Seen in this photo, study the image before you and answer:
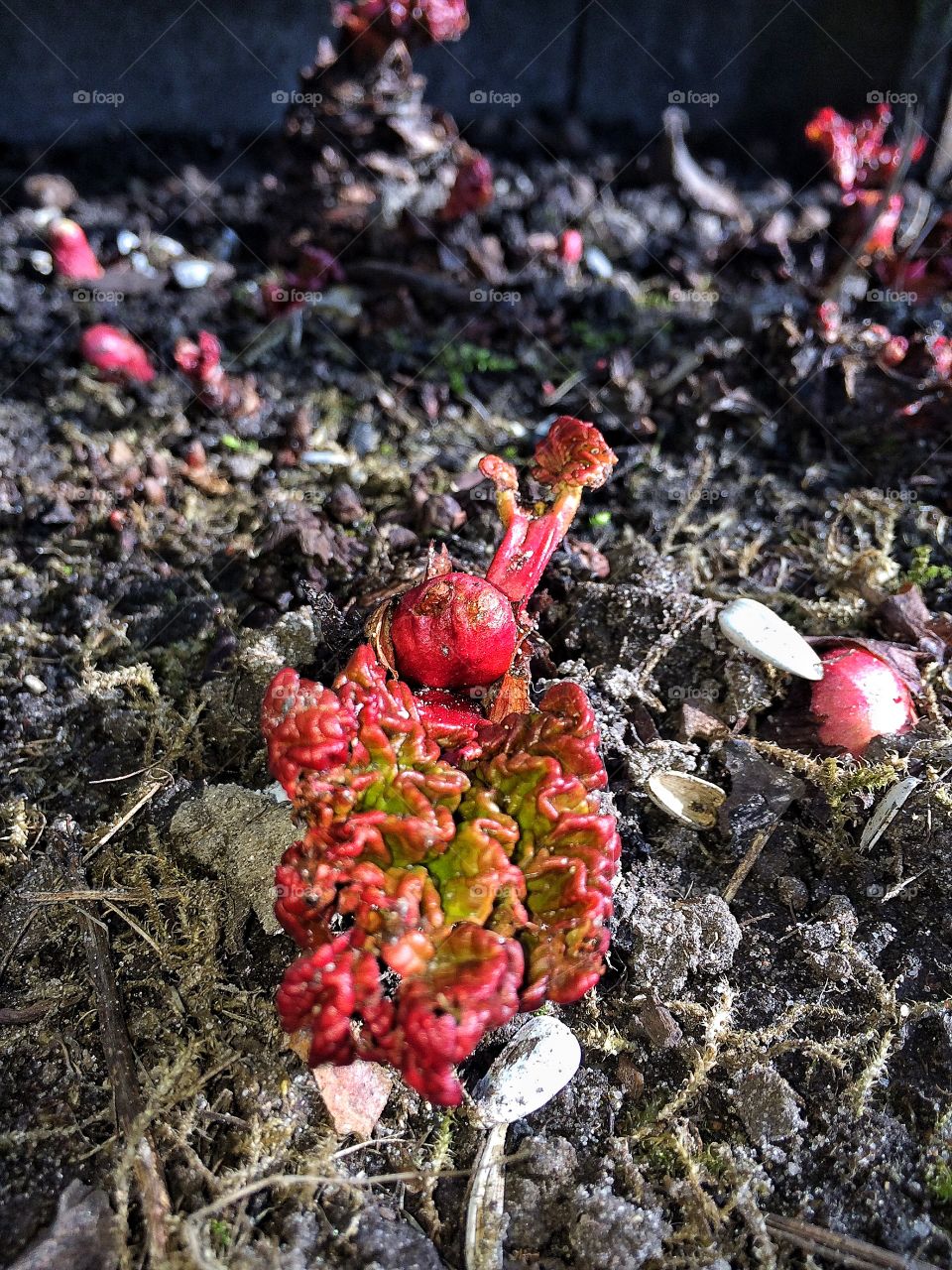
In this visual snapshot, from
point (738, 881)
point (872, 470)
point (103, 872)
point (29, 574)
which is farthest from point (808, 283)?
point (103, 872)

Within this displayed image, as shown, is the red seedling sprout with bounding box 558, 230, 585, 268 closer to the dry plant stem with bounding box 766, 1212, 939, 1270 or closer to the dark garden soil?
the dark garden soil

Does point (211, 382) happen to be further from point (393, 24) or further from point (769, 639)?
point (769, 639)

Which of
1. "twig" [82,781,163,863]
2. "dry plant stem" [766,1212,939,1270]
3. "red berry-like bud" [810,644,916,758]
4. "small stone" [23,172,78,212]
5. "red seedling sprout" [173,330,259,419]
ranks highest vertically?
"red berry-like bud" [810,644,916,758]

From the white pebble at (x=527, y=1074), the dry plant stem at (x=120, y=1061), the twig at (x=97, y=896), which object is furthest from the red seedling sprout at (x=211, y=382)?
the white pebble at (x=527, y=1074)

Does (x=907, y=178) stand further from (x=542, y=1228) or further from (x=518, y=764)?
(x=542, y=1228)

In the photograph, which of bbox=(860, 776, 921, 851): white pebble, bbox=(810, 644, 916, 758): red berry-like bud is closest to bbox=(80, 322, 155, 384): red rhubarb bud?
bbox=(810, 644, 916, 758): red berry-like bud

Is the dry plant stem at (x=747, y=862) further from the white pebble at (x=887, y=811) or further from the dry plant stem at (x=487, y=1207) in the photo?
the dry plant stem at (x=487, y=1207)
